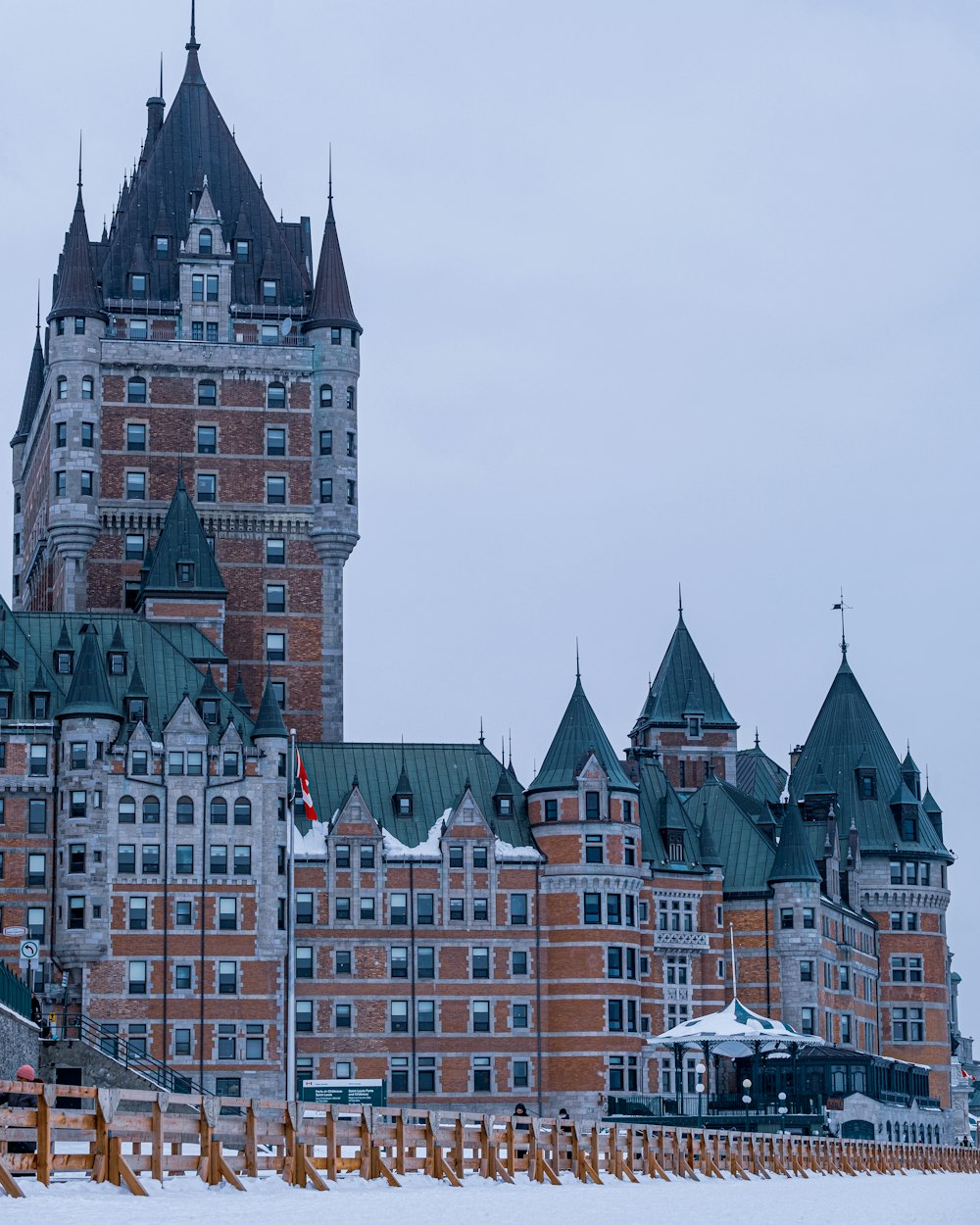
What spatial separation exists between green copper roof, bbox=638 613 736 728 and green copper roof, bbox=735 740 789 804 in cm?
940

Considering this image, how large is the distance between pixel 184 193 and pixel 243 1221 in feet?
346

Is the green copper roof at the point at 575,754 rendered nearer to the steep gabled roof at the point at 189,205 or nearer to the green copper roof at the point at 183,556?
the green copper roof at the point at 183,556

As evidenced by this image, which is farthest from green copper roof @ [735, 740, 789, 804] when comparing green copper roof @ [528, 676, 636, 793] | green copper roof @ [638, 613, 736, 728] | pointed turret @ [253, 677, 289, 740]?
pointed turret @ [253, 677, 289, 740]

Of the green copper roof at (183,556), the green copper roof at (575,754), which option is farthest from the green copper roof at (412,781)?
the green copper roof at (183,556)

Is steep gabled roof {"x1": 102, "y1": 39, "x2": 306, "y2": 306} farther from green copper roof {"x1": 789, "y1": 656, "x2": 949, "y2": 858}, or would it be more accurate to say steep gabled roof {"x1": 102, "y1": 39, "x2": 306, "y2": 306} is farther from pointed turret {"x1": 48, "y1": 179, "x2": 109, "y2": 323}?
green copper roof {"x1": 789, "y1": 656, "x2": 949, "y2": 858}

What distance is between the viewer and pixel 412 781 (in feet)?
403

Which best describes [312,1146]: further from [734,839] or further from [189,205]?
[189,205]

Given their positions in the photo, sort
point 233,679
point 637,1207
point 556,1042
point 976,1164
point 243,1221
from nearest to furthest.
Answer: point 243,1221 → point 637,1207 → point 976,1164 → point 556,1042 → point 233,679

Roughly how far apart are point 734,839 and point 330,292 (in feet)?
119

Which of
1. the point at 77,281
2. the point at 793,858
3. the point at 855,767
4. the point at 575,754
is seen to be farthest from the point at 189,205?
the point at 855,767

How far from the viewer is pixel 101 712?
111 metres

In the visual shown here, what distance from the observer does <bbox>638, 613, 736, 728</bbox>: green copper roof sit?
15688cm

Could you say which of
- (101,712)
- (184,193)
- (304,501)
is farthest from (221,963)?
(184,193)

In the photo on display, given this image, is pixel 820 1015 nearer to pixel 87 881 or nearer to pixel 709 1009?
pixel 709 1009
